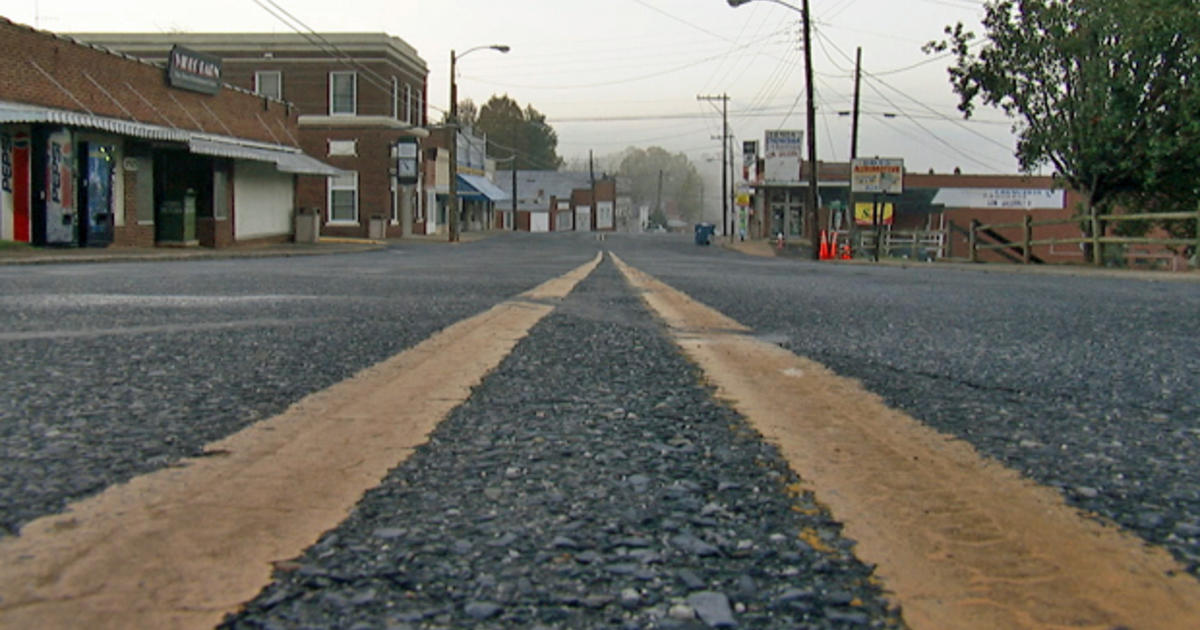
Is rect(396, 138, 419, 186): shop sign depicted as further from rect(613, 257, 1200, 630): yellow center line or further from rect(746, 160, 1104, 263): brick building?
rect(613, 257, 1200, 630): yellow center line

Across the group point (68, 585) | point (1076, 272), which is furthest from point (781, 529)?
point (1076, 272)

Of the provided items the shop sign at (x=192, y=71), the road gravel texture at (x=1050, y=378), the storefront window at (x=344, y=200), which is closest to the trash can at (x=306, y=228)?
the shop sign at (x=192, y=71)

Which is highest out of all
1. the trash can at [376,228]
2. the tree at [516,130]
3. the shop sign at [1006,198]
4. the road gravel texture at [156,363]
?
the tree at [516,130]

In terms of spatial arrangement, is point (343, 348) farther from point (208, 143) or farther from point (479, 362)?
point (208, 143)

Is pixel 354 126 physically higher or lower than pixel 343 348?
higher

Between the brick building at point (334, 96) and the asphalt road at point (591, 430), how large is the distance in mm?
42417

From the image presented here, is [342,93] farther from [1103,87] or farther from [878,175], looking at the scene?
[1103,87]

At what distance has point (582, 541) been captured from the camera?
1.98 meters

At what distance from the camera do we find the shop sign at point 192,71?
96.4 ft

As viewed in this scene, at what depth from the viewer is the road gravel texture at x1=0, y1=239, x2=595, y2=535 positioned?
8.66 feet

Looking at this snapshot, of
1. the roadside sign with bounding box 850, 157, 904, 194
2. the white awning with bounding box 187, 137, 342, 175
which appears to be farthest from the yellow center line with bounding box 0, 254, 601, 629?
the roadside sign with bounding box 850, 157, 904, 194

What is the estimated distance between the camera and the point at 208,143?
94.3 ft

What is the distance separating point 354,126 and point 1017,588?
4972 centimetres

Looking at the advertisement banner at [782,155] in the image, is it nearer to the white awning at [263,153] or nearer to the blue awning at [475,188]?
the blue awning at [475,188]
